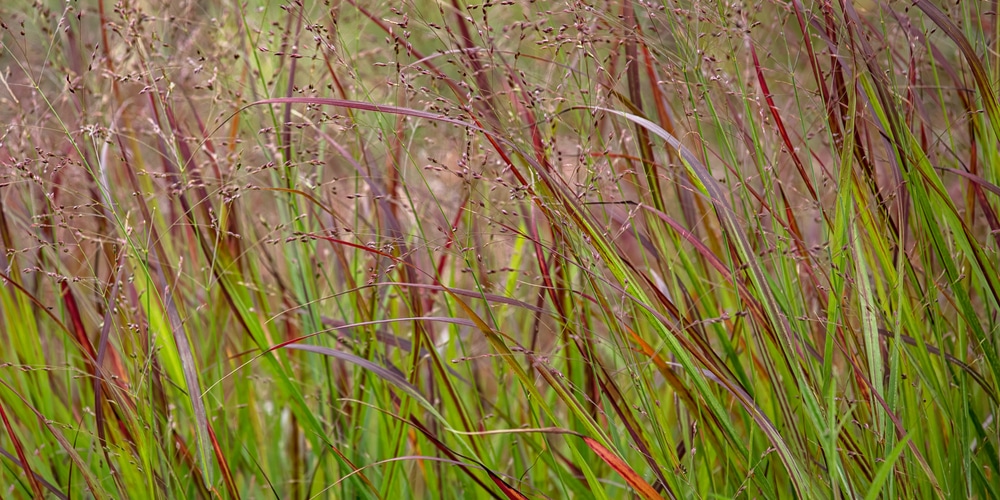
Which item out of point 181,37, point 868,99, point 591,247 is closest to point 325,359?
point 591,247

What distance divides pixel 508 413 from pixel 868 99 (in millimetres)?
731

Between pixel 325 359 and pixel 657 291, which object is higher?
pixel 657 291

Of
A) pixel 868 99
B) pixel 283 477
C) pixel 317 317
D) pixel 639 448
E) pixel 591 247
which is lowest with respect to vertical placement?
pixel 283 477

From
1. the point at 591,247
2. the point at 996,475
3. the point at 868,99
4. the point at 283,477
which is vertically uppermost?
the point at 868,99

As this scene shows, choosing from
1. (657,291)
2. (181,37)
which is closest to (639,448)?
(657,291)

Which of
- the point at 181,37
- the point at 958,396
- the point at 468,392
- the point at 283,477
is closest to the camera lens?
the point at 958,396

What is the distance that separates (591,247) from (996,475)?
24.9 inches

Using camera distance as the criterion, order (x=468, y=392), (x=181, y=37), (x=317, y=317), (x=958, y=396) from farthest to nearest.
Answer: (x=181, y=37)
(x=468, y=392)
(x=317, y=317)
(x=958, y=396)

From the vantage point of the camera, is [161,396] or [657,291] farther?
[161,396]

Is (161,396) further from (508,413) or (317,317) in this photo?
(508,413)

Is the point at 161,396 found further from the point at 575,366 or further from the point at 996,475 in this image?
the point at 996,475

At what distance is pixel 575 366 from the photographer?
4.41 ft

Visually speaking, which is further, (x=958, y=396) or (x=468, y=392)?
(x=468, y=392)

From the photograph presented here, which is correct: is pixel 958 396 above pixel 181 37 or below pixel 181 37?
below
